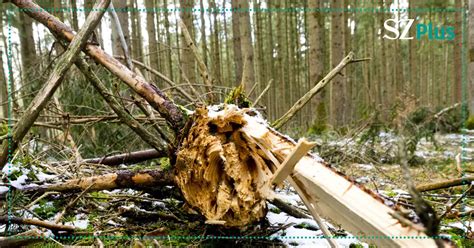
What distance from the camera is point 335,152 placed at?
4836mm

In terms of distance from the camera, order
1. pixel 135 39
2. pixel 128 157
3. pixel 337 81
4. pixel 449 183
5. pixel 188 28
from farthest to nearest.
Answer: pixel 135 39 < pixel 188 28 < pixel 337 81 < pixel 128 157 < pixel 449 183

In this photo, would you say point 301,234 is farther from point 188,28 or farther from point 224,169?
point 188,28

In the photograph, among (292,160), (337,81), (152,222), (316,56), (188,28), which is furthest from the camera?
(188,28)

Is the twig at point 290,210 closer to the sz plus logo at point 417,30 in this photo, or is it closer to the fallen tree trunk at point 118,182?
the fallen tree trunk at point 118,182

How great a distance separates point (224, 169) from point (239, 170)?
0.26 ft

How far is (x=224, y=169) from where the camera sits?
189 centimetres

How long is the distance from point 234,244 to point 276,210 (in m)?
0.65

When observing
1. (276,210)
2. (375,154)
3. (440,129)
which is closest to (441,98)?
(440,129)

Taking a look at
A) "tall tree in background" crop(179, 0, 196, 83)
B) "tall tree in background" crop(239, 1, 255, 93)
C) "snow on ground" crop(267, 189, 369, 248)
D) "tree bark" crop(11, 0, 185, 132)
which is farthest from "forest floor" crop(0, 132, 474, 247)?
"tall tree in background" crop(179, 0, 196, 83)

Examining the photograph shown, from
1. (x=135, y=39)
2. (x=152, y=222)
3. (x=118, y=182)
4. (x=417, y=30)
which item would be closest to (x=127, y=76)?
(x=118, y=182)

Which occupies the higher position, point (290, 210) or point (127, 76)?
point (127, 76)

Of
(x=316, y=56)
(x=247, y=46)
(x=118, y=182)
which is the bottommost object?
(x=118, y=182)

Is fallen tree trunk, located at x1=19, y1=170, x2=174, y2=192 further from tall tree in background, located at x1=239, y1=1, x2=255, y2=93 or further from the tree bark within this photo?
tall tree in background, located at x1=239, y1=1, x2=255, y2=93

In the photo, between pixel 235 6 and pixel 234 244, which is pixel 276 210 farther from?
pixel 235 6
